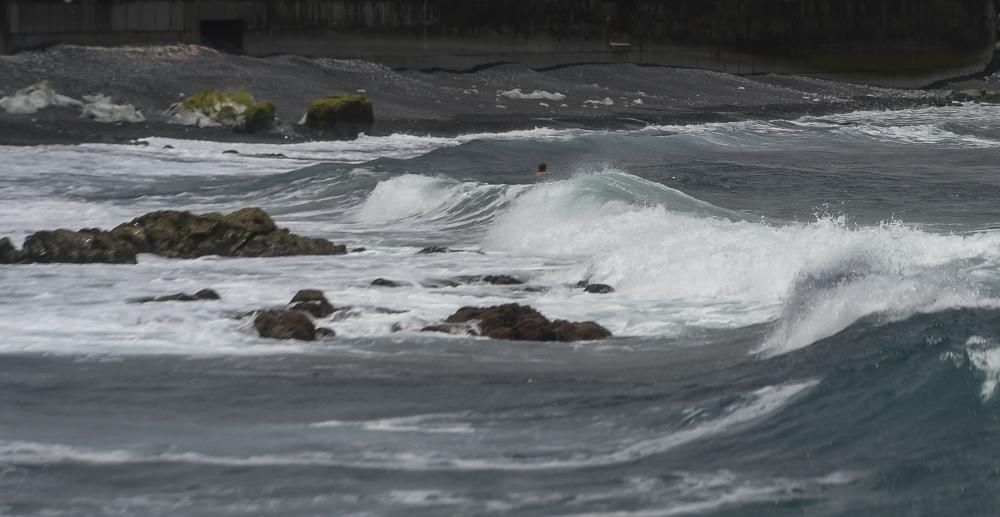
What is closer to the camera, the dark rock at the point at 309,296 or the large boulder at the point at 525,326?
the large boulder at the point at 525,326

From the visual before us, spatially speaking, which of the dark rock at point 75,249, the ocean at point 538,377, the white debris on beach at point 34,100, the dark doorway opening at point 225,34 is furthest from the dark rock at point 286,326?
the dark doorway opening at point 225,34

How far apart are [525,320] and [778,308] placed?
245cm

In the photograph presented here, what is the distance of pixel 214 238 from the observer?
669 inches

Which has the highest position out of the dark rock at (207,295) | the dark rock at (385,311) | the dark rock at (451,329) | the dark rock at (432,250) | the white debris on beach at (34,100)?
the white debris on beach at (34,100)

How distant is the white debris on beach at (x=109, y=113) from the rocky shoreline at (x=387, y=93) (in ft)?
0.66

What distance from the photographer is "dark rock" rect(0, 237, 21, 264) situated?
1608 centimetres

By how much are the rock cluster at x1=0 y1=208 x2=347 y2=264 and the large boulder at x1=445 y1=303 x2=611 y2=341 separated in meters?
5.06

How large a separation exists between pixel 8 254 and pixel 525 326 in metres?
6.58

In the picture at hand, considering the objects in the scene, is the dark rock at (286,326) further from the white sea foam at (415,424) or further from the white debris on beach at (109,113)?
the white debris on beach at (109,113)

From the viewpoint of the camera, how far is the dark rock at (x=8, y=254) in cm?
1608

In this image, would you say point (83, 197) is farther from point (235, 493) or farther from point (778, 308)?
point (235, 493)

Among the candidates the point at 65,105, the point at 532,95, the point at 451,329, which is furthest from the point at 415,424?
the point at 532,95

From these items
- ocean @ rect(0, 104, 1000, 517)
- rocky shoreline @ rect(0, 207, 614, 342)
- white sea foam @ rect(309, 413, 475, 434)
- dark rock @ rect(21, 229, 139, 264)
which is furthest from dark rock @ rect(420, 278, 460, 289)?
white sea foam @ rect(309, 413, 475, 434)

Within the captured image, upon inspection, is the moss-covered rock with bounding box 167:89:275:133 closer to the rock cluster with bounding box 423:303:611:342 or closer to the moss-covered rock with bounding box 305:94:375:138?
the moss-covered rock with bounding box 305:94:375:138
